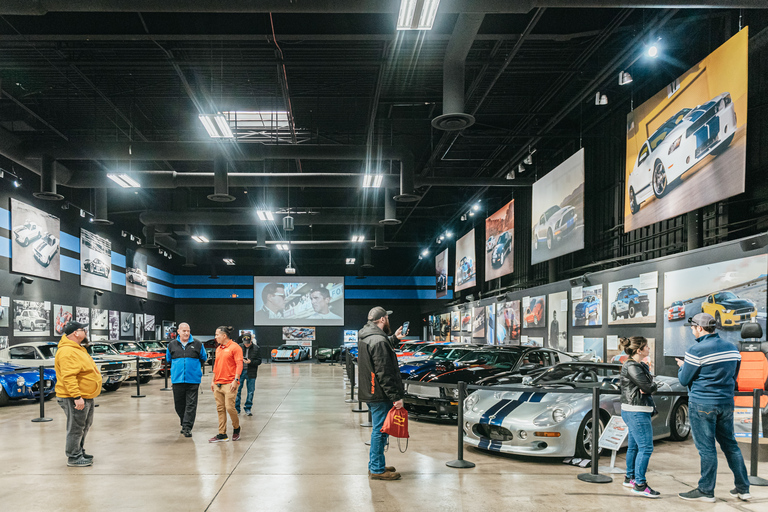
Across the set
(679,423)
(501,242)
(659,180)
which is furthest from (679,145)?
(501,242)

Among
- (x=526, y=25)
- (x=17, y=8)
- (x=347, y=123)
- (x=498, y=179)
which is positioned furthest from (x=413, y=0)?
(x=498, y=179)

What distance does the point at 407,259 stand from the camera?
1452 inches

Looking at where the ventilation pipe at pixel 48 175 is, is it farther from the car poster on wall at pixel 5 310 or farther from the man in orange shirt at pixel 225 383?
the man in orange shirt at pixel 225 383

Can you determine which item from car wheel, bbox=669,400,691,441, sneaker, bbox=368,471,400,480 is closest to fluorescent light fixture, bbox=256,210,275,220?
sneaker, bbox=368,471,400,480

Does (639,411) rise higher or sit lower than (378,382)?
lower

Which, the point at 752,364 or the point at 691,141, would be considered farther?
the point at 691,141

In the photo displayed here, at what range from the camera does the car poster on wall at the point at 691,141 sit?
23.5 feet

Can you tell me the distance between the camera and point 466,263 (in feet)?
73.2

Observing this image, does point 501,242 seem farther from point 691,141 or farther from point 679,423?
point 679,423

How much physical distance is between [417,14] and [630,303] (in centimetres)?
735

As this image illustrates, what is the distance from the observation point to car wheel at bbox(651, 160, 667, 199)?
29.5 ft

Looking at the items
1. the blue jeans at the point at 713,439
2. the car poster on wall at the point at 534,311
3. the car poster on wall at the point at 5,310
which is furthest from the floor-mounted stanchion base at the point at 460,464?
the car poster on wall at the point at 5,310

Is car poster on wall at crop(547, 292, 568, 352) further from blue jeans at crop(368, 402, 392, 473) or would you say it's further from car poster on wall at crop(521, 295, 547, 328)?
blue jeans at crop(368, 402, 392, 473)

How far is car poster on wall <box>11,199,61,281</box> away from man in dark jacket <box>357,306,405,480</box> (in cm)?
1476
